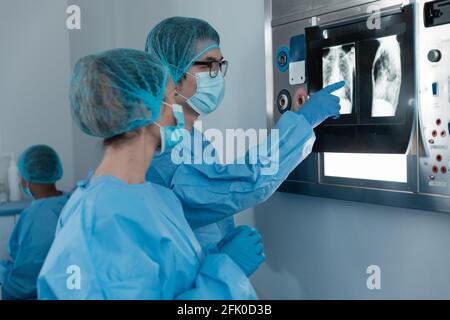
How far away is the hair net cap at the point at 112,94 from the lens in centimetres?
106

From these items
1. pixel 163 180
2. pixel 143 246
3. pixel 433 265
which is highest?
pixel 163 180

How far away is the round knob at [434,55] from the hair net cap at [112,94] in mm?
832

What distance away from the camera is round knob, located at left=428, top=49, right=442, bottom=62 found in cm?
140

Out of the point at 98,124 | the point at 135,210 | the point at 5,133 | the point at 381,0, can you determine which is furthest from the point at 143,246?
the point at 5,133

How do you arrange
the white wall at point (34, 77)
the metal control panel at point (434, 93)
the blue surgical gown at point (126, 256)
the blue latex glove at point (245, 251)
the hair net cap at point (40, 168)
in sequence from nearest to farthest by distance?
the blue surgical gown at point (126, 256) → the blue latex glove at point (245, 251) → the metal control panel at point (434, 93) → the hair net cap at point (40, 168) → the white wall at point (34, 77)

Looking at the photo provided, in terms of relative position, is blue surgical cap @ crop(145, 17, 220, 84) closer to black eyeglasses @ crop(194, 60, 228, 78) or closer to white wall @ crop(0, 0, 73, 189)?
black eyeglasses @ crop(194, 60, 228, 78)

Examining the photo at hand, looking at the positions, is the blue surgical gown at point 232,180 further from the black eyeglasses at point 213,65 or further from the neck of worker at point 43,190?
the neck of worker at point 43,190

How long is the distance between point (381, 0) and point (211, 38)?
0.56 meters

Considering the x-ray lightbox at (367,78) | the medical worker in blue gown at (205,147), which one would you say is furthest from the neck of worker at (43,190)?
the x-ray lightbox at (367,78)

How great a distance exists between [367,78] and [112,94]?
89 centimetres

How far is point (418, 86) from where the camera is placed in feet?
4.81

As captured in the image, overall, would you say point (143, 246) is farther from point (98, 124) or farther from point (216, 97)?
point (216, 97)

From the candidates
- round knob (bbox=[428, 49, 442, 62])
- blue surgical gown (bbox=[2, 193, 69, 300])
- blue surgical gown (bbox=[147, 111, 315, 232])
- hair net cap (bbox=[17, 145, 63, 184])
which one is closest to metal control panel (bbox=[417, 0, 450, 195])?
round knob (bbox=[428, 49, 442, 62])

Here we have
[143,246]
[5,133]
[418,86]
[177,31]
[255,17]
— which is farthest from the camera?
[5,133]
